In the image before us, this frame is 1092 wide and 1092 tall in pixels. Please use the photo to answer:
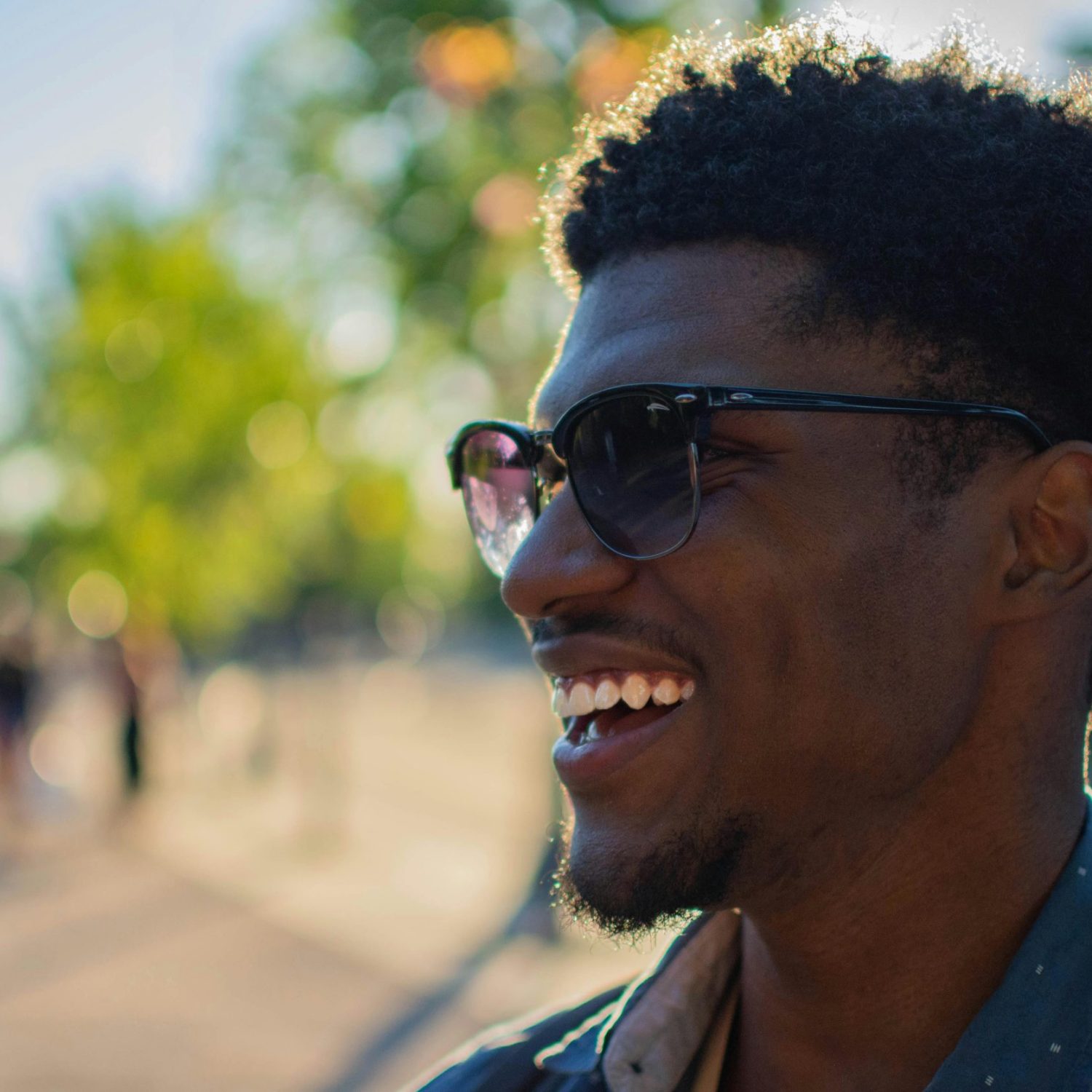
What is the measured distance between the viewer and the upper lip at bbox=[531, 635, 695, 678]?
171cm

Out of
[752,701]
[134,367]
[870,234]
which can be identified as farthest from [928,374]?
[134,367]

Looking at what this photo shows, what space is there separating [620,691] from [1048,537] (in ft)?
2.27

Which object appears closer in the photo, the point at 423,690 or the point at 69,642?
the point at 423,690

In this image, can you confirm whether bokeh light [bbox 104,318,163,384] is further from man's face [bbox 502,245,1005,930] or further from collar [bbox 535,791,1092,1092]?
man's face [bbox 502,245,1005,930]

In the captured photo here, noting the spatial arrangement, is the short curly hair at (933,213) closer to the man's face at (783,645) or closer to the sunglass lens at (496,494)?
the man's face at (783,645)

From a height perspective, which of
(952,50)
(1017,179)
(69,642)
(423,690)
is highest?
(69,642)

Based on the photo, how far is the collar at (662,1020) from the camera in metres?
1.91

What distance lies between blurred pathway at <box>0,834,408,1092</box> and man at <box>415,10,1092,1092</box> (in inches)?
190

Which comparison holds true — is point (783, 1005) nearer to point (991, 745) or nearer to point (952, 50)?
point (991, 745)

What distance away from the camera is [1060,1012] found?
161 centimetres

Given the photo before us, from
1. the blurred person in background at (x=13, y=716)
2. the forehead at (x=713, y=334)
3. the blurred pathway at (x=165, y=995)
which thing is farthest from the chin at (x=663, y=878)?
the blurred person in background at (x=13, y=716)

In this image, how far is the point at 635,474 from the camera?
1.79 m

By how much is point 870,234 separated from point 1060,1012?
3.79ft

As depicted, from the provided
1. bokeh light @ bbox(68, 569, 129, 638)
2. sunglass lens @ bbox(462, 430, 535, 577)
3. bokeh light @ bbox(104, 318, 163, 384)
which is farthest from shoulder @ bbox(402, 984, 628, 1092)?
bokeh light @ bbox(68, 569, 129, 638)
